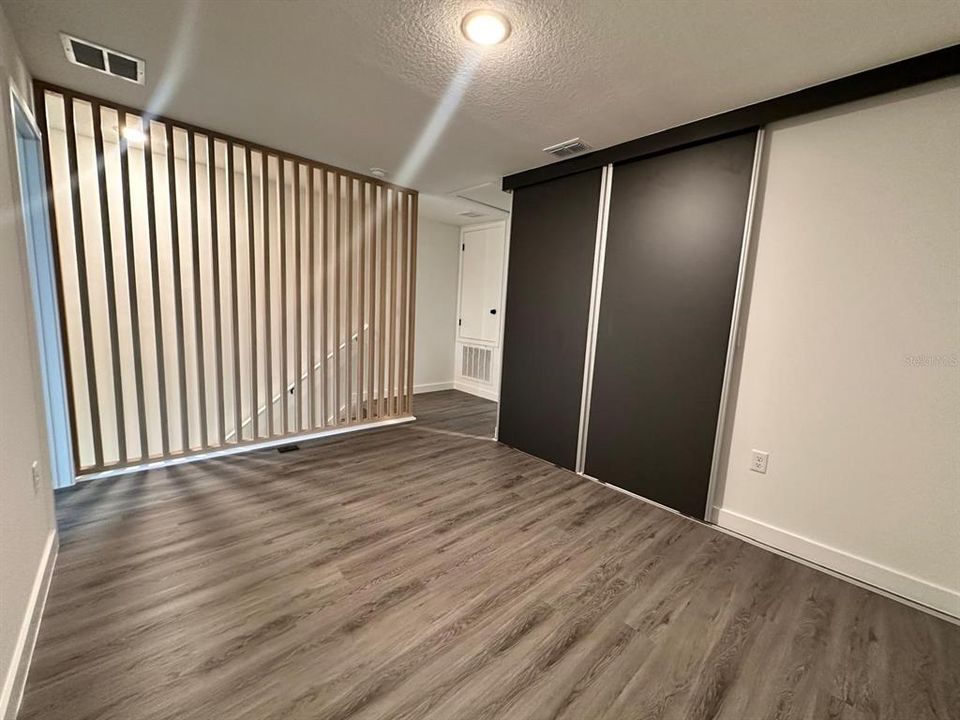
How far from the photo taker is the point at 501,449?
12.1 feet

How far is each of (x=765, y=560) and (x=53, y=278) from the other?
450 cm

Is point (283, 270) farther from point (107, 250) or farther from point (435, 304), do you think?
point (435, 304)

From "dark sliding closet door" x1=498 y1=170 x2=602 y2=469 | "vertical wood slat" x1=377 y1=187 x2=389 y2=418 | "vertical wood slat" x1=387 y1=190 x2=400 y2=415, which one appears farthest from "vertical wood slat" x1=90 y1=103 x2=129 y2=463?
"dark sliding closet door" x1=498 y1=170 x2=602 y2=469

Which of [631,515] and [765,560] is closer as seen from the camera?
[765,560]

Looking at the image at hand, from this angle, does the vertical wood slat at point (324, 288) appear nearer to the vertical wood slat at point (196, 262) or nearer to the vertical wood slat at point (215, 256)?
the vertical wood slat at point (215, 256)

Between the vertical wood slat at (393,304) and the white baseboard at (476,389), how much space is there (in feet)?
5.44

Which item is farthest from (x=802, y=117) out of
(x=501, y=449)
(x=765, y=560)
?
(x=501, y=449)

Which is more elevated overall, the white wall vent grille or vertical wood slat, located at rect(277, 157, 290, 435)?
vertical wood slat, located at rect(277, 157, 290, 435)

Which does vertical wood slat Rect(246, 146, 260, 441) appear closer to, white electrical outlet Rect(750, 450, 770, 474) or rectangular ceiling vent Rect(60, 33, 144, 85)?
rectangular ceiling vent Rect(60, 33, 144, 85)

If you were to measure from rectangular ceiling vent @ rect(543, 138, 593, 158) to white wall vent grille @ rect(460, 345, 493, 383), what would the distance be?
9.86 feet

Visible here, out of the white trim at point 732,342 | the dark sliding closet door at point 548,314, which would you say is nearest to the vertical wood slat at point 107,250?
the dark sliding closet door at point 548,314

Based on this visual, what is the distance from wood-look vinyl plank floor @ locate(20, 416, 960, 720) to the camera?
51.7 inches

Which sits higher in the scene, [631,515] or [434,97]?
[434,97]

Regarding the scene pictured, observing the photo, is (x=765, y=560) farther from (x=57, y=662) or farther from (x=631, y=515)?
(x=57, y=662)
